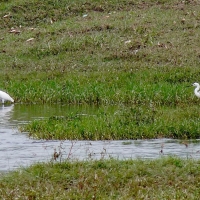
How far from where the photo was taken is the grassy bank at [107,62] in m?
15.3

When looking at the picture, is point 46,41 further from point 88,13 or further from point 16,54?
point 88,13

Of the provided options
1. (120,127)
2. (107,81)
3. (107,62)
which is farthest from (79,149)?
(107,62)

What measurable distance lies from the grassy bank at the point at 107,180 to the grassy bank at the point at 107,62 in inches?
161

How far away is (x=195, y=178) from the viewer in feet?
32.1

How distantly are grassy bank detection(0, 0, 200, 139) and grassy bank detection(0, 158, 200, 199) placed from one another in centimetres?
408

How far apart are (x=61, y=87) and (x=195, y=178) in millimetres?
11625

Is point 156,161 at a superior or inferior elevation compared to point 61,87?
superior

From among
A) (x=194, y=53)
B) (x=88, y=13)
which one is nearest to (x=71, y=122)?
(x=194, y=53)

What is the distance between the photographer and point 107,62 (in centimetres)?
2467

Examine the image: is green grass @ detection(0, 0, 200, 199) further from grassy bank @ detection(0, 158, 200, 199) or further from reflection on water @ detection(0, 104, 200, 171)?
reflection on water @ detection(0, 104, 200, 171)

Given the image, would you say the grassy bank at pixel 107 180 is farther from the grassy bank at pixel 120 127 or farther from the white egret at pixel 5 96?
the white egret at pixel 5 96

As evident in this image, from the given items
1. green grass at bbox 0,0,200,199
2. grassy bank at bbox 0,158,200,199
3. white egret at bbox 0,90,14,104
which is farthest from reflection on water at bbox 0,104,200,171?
white egret at bbox 0,90,14,104

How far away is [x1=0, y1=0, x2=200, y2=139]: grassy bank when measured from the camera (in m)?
15.3

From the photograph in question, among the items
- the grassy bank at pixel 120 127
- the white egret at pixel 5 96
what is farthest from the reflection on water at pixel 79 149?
the white egret at pixel 5 96
